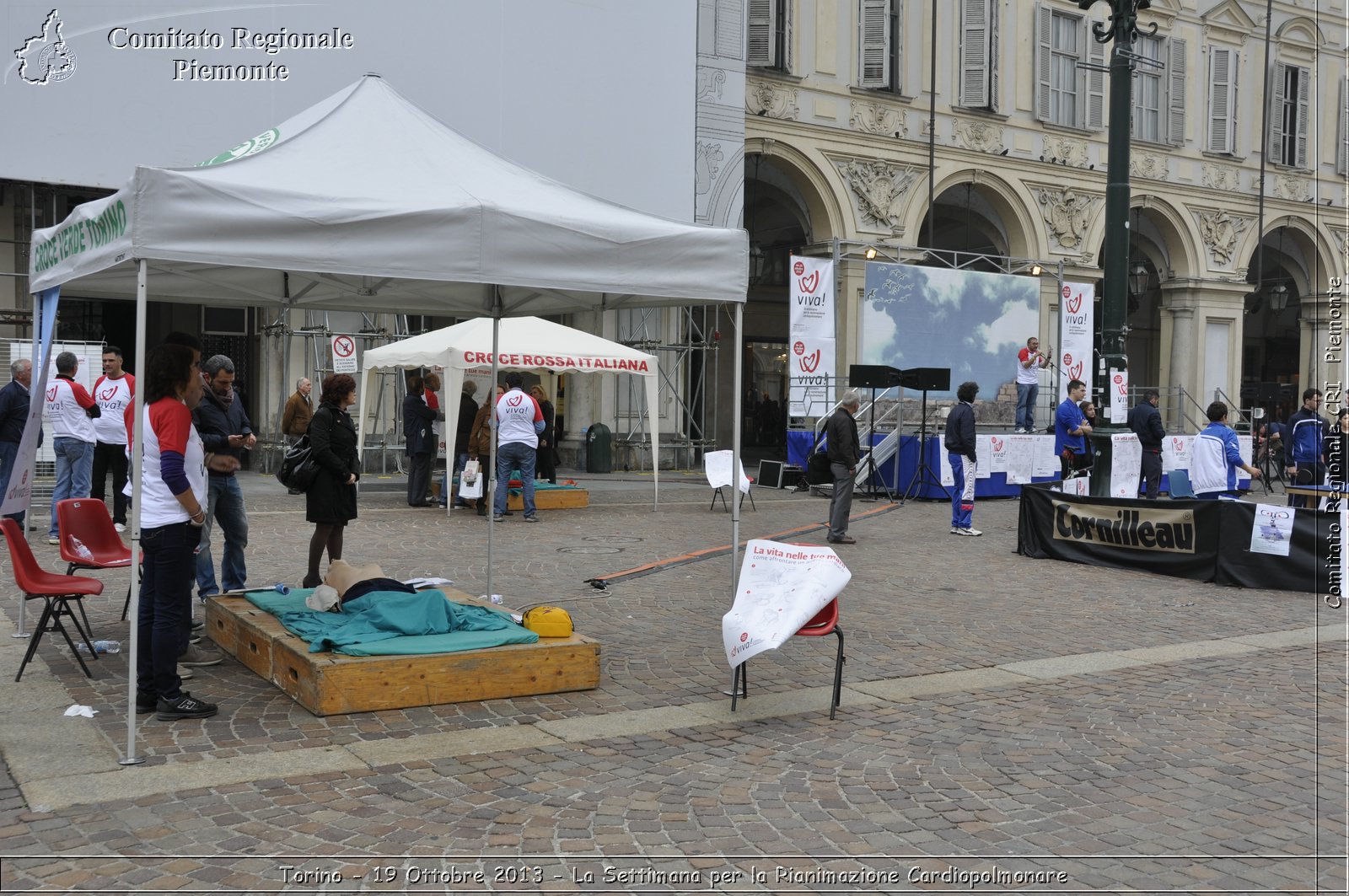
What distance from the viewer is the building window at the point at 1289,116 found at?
32562 millimetres

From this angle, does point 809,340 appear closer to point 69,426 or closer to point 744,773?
point 69,426

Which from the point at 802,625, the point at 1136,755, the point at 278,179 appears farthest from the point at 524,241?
the point at 1136,755

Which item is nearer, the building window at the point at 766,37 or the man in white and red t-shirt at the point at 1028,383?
the man in white and red t-shirt at the point at 1028,383

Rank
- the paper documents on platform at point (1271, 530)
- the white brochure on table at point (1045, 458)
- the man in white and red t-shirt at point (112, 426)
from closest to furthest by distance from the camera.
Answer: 1. the paper documents on platform at point (1271, 530)
2. the man in white and red t-shirt at point (112, 426)
3. the white brochure on table at point (1045, 458)

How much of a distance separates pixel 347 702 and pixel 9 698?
72.9 inches

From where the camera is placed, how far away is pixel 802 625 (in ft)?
20.8

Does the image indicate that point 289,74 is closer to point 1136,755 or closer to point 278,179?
point 278,179

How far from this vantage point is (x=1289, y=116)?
108ft

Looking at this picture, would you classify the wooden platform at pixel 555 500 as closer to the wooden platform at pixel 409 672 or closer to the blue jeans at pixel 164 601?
the wooden platform at pixel 409 672

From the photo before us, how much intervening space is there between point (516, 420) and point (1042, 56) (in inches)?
762

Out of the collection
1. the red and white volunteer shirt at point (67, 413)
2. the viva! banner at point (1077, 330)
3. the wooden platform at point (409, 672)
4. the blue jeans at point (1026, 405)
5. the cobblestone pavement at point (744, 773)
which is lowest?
the cobblestone pavement at point (744, 773)

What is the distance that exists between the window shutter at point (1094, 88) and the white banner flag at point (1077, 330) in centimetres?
479

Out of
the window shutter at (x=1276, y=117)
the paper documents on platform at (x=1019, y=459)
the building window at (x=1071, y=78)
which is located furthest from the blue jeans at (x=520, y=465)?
the window shutter at (x=1276, y=117)

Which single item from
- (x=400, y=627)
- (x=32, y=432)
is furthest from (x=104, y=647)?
(x=400, y=627)
